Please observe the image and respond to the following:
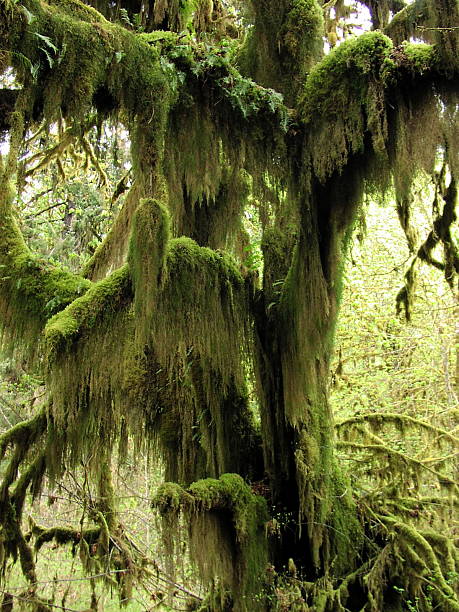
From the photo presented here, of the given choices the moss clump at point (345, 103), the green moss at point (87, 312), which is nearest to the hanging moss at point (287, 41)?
the moss clump at point (345, 103)

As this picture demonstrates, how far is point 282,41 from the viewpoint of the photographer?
16.0 feet

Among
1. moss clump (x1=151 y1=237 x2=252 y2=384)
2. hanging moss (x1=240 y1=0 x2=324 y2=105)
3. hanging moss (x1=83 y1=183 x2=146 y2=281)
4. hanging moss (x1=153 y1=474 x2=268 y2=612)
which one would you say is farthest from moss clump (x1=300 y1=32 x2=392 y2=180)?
hanging moss (x1=153 y1=474 x2=268 y2=612)

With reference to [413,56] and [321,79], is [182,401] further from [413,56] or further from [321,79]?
[413,56]

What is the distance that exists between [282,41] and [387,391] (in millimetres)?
6713

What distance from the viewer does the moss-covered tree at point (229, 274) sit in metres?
3.66

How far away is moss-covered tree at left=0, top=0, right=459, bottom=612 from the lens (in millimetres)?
3656

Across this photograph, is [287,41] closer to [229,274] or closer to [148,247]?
[229,274]

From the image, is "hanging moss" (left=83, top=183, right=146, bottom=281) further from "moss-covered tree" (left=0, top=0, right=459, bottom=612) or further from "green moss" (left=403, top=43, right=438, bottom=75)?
"green moss" (left=403, top=43, right=438, bottom=75)

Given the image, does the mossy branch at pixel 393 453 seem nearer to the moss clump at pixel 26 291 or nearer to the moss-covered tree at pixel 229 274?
the moss-covered tree at pixel 229 274

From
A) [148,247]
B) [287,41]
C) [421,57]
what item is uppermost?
[287,41]

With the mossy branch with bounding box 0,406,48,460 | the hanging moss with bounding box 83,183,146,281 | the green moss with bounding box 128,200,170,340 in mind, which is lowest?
the mossy branch with bounding box 0,406,48,460

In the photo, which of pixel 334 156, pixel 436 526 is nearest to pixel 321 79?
pixel 334 156

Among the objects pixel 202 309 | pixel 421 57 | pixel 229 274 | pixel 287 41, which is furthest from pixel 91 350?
pixel 287 41

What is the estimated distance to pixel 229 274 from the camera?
15.5 feet
